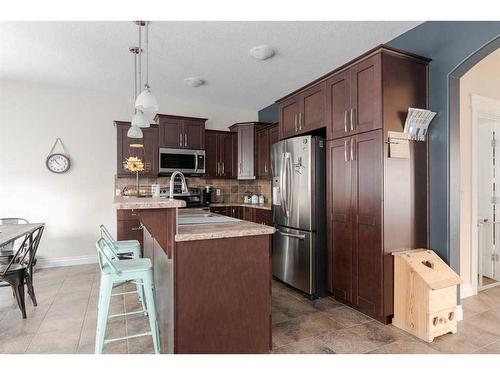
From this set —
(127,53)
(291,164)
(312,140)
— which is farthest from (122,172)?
(312,140)

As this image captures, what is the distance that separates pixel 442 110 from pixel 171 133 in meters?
3.74

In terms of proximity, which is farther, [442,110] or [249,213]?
[249,213]

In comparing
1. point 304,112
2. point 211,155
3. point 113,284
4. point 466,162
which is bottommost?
point 113,284

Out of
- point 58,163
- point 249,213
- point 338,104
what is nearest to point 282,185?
point 338,104

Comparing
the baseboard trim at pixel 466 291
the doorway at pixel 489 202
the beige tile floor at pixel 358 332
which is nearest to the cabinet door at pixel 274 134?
the doorway at pixel 489 202

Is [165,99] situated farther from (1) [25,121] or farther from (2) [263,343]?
(2) [263,343]

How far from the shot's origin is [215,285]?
6.06 ft

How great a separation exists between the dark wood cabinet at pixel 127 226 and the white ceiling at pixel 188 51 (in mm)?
1934

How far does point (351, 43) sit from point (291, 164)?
1418 millimetres

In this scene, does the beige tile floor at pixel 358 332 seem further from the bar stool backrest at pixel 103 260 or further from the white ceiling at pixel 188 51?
the white ceiling at pixel 188 51

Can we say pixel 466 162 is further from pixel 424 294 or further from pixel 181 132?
pixel 181 132

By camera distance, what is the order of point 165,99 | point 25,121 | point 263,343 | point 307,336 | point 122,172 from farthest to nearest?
1. point 165,99
2. point 122,172
3. point 25,121
4. point 307,336
5. point 263,343

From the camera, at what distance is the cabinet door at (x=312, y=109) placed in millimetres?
3129
